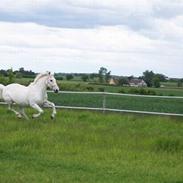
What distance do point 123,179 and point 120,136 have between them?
5.16 m

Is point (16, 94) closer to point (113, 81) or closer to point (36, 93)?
point (36, 93)

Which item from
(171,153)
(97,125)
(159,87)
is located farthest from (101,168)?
(159,87)

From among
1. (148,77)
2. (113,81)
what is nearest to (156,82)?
(148,77)

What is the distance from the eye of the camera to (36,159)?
10.8 metres

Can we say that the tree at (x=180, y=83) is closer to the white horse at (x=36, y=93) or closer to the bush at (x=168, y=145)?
the white horse at (x=36, y=93)

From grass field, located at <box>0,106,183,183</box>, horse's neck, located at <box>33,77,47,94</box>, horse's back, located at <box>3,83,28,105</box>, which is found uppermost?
horse's neck, located at <box>33,77,47,94</box>

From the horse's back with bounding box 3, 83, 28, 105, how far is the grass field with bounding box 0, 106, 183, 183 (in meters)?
0.68

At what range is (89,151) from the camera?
11.9 meters

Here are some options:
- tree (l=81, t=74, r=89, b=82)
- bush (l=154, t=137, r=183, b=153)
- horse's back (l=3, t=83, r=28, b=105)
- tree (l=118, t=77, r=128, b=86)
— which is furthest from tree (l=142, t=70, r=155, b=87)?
bush (l=154, t=137, r=183, b=153)

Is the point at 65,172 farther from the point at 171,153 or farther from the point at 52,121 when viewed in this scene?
the point at 52,121

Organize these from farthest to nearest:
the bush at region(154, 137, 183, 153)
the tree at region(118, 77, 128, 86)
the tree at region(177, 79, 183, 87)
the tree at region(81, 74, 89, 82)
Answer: the tree at region(81, 74, 89, 82) < the tree at region(177, 79, 183, 87) < the tree at region(118, 77, 128, 86) < the bush at region(154, 137, 183, 153)

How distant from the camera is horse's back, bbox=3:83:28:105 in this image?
18200mm

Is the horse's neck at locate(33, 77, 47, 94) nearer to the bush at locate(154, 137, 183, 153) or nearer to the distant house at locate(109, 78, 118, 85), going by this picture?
the bush at locate(154, 137, 183, 153)

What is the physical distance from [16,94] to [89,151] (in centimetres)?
701
